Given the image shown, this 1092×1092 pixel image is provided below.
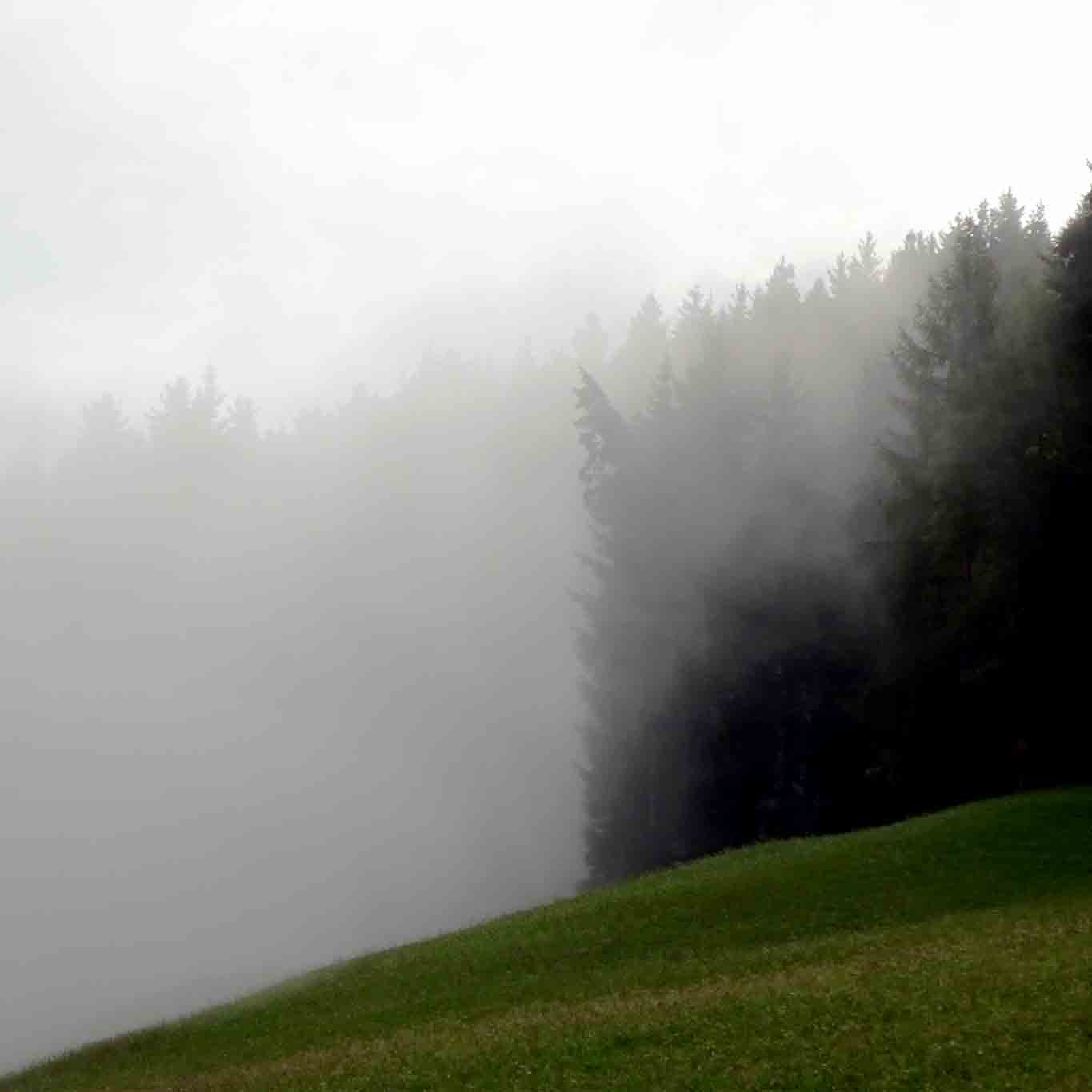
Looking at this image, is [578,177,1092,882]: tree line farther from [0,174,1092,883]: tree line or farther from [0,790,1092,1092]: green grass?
[0,790,1092,1092]: green grass

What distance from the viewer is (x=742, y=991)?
20953 mm

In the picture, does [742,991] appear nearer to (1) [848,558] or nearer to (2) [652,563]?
(1) [848,558]

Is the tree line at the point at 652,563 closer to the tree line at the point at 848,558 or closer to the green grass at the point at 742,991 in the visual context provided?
the tree line at the point at 848,558

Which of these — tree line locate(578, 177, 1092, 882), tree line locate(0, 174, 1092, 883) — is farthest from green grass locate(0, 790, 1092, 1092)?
tree line locate(0, 174, 1092, 883)

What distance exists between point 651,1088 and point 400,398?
309ft

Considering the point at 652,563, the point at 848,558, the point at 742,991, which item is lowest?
the point at 742,991

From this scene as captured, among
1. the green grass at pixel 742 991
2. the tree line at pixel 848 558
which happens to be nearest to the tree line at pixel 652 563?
the tree line at pixel 848 558

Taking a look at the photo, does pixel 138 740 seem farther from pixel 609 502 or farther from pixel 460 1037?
pixel 460 1037

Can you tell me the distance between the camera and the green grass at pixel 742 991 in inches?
687

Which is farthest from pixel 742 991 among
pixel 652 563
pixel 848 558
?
pixel 652 563

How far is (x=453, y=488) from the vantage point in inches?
3831

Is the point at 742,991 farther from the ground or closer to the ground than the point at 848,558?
closer to the ground

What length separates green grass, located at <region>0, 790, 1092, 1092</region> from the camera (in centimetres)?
1745

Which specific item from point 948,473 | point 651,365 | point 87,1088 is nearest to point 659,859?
point 948,473
